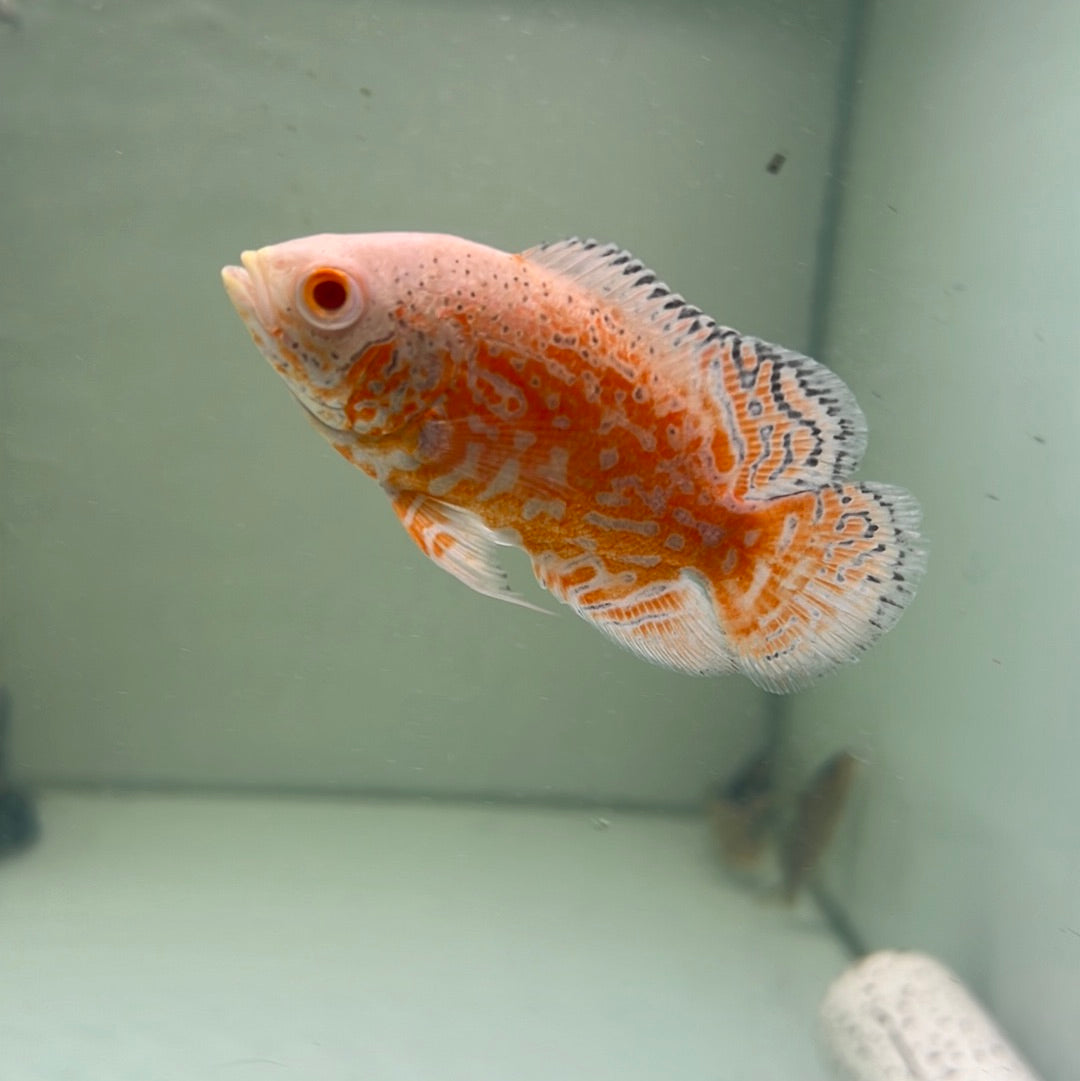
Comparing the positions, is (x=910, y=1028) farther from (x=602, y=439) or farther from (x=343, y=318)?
(x=343, y=318)

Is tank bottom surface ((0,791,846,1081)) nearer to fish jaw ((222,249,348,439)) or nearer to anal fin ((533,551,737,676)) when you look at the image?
anal fin ((533,551,737,676))

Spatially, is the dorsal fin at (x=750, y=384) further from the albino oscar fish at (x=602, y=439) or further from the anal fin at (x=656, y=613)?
the anal fin at (x=656, y=613)

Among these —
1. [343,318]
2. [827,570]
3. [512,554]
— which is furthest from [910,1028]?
[343,318]

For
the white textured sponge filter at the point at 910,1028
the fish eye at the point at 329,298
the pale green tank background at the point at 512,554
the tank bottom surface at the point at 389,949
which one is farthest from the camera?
the tank bottom surface at the point at 389,949

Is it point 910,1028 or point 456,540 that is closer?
point 456,540

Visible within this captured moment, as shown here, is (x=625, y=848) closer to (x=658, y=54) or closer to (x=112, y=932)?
(x=112, y=932)

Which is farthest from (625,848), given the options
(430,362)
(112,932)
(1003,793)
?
(430,362)

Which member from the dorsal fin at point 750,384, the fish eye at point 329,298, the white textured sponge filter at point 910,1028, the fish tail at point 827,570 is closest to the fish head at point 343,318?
the fish eye at point 329,298
